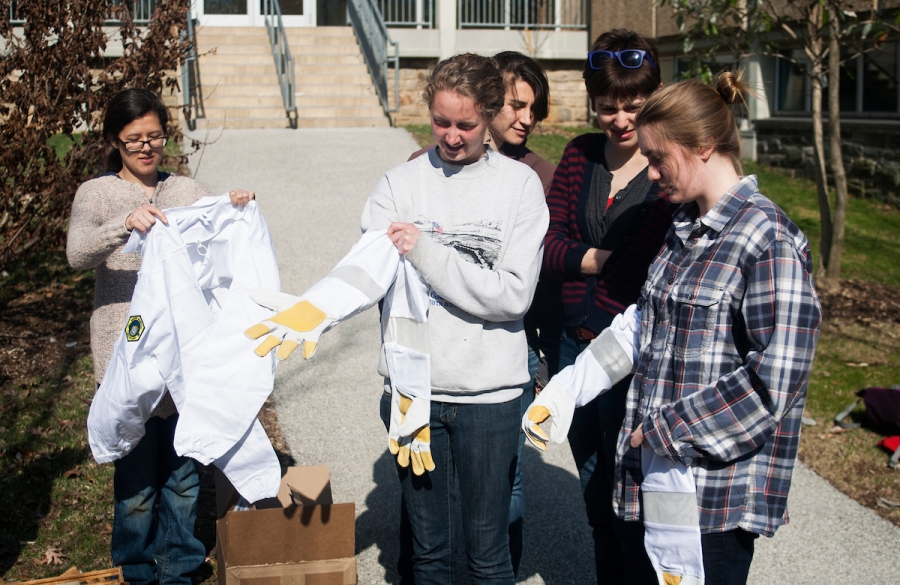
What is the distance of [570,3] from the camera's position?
16797 mm

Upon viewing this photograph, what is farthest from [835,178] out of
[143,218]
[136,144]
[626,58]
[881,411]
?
[143,218]

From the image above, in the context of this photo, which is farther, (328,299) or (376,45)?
(376,45)

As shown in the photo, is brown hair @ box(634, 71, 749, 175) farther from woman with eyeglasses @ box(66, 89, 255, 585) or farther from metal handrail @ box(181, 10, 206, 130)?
metal handrail @ box(181, 10, 206, 130)

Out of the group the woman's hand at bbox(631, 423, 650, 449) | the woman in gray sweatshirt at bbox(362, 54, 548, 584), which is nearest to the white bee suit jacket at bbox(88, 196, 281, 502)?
the woman in gray sweatshirt at bbox(362, 54, 548, 584)

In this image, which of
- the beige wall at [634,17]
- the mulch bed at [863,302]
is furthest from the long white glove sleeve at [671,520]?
the beige wall at [634,17]

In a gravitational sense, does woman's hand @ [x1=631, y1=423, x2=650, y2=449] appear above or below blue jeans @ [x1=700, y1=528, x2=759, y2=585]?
above

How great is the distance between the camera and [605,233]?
2.95m

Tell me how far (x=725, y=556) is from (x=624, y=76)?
62.9 inches

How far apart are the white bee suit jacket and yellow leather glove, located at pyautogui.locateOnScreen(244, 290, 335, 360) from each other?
36cm

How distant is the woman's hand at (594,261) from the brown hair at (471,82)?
2.05ft

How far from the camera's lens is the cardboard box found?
2820mm

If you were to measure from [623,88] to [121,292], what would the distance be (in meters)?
2.02

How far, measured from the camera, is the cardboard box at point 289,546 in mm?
2820

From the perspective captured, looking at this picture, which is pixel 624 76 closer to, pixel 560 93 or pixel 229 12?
pixel 560 93
